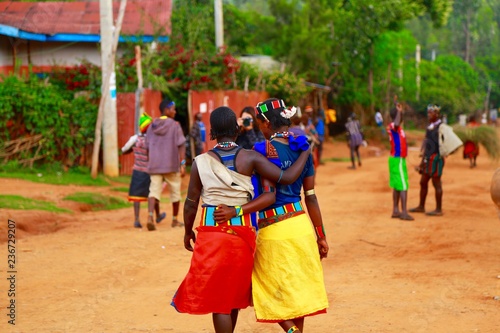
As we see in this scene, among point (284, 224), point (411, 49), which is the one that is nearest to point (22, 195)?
point (284, 224)

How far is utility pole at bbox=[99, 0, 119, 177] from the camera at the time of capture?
16.7 meters

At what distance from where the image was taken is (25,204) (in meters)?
12.5

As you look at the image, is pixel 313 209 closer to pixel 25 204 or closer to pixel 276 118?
pixel 276 118

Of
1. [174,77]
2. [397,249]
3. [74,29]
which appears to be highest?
[74,29]

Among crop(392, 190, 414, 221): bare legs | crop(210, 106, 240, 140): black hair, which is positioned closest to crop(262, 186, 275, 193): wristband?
crop(210, 106, 240, 140): black hair

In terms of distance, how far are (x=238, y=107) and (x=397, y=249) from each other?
13517mm

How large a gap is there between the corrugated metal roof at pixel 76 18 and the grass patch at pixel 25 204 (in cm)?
751

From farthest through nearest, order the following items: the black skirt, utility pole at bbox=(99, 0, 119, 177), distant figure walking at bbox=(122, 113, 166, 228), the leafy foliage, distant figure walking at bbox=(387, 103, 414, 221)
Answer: utility pole at bbox=(99, 0, 119, 177) → the leafy foliage → distant figure walking at bbox=(387, 103, 414, 221) → the black skirt → distant figure walking at bbox=(122, 113, 166, 228)

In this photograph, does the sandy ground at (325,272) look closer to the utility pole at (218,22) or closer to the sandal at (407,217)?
the sandal at (407,217)

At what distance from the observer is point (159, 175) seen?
35.5 feet

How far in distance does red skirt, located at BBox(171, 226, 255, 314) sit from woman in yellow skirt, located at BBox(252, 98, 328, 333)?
6.0 inches

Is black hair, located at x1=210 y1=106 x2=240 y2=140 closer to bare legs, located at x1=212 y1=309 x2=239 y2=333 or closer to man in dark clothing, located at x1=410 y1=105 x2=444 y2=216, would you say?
bare legs, located at x1=212 y1=309 x2=239 y2=333

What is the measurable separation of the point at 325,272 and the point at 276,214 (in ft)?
11.0

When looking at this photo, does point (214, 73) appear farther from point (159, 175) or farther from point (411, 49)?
point (411, 49)
